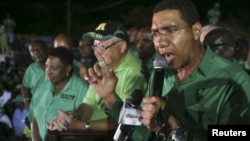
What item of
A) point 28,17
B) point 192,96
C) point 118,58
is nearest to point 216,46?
point 118,58

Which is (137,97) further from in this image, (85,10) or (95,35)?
(85,10)

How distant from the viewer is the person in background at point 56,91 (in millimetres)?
1834

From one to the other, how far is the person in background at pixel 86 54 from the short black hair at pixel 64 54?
44 millimetres

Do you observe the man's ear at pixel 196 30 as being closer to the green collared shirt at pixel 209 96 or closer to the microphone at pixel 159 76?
the green collared shirt at pixel 209 96

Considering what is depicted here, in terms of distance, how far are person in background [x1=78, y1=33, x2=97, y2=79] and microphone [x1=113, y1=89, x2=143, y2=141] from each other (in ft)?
2.18

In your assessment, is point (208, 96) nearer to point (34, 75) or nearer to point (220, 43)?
point (220, 43)

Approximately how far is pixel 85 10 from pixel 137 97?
7.57 feet

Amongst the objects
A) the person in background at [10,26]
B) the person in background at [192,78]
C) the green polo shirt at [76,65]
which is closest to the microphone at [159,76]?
the person in background at [192,78]

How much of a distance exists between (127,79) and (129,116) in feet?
1.70

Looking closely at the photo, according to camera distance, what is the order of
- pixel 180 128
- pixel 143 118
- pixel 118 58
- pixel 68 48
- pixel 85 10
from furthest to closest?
1. pixel 85 10
2. pixel 68 48
3. pixel 118 58
4. pixel 180 128
5. pixel 143 118

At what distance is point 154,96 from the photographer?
103 cm

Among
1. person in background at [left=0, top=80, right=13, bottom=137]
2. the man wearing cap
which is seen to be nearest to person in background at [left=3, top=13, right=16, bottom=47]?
person in background at [left=0, top=80, right=13, bottom=137]

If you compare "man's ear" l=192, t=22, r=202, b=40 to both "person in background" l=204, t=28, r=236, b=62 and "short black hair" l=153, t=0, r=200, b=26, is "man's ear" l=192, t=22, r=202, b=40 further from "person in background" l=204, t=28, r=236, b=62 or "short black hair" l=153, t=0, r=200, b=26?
"person in background" l=204, t=28, r=236, b=62

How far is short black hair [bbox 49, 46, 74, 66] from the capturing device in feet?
6.34
